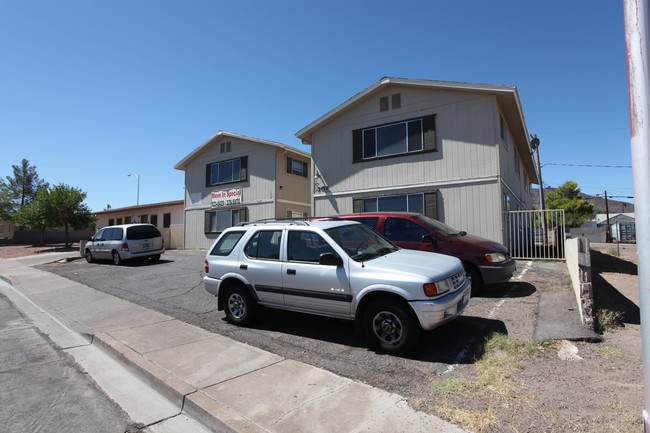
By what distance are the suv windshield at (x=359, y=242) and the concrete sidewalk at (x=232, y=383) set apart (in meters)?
1.63

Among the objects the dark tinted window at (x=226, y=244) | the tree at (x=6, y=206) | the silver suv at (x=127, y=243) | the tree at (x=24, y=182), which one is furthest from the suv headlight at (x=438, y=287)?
the tree at (x=24, y=182)

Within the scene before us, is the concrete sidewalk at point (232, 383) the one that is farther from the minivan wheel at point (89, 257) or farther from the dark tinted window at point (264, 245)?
the minivan wheel at point (89, 257)

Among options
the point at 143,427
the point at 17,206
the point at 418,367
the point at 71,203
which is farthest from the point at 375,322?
the point at 17,206

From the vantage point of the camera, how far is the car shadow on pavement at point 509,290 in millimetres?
6911

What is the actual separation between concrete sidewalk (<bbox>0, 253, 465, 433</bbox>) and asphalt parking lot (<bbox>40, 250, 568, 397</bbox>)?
284 millimetres

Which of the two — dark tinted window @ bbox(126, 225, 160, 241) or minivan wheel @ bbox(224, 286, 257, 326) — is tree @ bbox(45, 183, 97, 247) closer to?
dark tinted window @ bbox(126, 225, 160, 241)

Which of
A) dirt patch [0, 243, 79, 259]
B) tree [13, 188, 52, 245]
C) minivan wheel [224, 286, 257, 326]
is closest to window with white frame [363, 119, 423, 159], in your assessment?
minivan wheel [224, 286, 257, 326]

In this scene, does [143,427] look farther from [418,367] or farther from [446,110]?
[446,110]

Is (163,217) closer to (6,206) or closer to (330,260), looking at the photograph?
(330,260)

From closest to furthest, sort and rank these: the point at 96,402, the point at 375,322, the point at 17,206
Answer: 1. the point at 96,402
2. the point at 375,322
3. the point at 17,206

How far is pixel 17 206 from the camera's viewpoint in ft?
154

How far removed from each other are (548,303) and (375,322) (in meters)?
3.43

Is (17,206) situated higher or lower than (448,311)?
higher

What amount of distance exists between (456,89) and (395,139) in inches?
106
